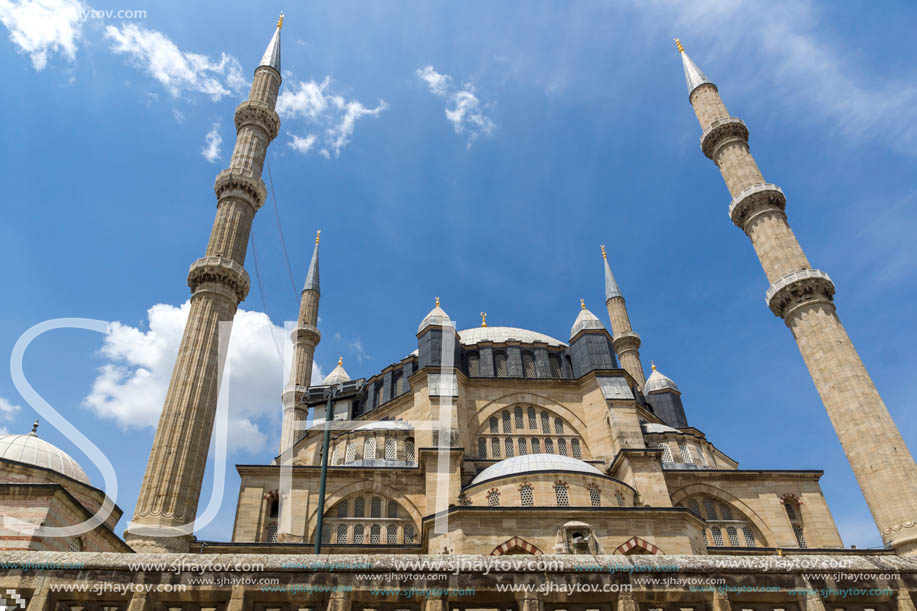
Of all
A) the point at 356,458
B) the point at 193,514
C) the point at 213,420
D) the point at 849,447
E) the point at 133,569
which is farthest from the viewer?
the point at 356,458

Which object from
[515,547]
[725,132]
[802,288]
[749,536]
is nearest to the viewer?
[515,547]

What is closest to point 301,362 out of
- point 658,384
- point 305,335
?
point 305,335

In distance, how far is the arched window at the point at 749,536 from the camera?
24.1m

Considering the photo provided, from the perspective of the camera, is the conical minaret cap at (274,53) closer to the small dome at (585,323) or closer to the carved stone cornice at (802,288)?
the small dome at (585,323)

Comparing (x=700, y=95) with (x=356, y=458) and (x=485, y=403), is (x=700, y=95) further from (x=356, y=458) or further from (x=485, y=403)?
(x=356, y=458)

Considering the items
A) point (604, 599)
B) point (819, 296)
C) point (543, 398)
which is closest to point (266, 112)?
point (543, 398)

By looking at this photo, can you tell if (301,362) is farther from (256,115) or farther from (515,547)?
(515,547)

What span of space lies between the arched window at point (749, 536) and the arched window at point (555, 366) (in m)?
10.4

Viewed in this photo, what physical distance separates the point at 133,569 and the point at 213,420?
15203 millimetres

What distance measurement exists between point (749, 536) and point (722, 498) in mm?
1730

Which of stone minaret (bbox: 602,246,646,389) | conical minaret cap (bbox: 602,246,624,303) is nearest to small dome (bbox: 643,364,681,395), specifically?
stone minaret (bbox: 602,246,646,389)

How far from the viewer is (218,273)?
67.6 feet

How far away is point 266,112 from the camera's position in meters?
26.0

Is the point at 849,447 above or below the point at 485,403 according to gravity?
below
